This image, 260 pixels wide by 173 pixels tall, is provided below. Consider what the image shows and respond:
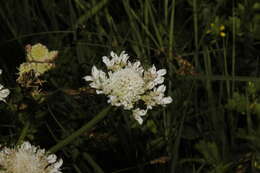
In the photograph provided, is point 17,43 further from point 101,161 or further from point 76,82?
point 101,161

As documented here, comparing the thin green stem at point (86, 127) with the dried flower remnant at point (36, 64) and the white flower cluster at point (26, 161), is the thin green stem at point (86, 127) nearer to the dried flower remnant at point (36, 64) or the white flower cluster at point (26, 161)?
the white flower cluster at point (26, 161)

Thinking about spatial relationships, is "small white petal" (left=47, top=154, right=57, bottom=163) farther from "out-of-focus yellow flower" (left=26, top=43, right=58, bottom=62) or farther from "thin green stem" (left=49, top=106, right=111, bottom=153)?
A: "out-of-focus yellow flower" (left=26, top=43, right=58, bottom=62)

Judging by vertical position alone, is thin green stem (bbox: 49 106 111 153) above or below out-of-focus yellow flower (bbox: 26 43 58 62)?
below

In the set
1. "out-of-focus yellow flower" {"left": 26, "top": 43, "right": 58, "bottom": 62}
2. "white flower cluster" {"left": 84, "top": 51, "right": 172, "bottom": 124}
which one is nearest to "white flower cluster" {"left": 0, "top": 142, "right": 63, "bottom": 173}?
"white flower cluster" {"left": 84, "top": 51, "right": 172, "bottom": 124}

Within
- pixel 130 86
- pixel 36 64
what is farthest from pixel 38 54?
pixel 130 86

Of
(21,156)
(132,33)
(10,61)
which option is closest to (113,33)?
(132,33)

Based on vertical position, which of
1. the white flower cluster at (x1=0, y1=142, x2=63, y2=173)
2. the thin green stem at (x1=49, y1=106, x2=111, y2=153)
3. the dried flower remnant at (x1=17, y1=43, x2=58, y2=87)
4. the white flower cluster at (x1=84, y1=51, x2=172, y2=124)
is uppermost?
the dried flower remnant at (x1=17, y1=43, x2=58, y2=87)

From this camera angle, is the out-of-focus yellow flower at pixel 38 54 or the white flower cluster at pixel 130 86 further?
→ the out-of-focus yellow flower at pixel 38 54

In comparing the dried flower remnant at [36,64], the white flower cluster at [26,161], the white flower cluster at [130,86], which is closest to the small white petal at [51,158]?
the white flower cluster at [26,161]
